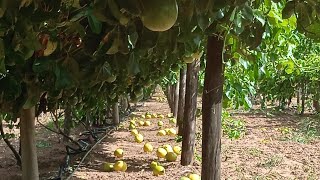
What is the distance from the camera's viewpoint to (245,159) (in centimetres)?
685

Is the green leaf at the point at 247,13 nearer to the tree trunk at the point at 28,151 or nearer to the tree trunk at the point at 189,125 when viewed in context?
the tree trunk at the point at 28,151

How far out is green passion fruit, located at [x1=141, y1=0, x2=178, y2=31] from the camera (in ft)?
3.48

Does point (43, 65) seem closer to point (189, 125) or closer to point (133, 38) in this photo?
point (133, 38)

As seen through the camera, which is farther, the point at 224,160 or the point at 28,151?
the point at 224,160

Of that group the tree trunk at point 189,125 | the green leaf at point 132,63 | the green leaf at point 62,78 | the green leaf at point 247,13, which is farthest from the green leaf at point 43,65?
the tree trunk at point 189,125

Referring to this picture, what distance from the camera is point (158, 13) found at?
1.06 metres

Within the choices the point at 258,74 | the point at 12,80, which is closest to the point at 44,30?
the point at 12,80

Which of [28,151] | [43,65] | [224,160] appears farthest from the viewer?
[224,160]

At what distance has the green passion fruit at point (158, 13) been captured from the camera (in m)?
1.06

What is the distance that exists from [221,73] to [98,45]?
3.38 feet

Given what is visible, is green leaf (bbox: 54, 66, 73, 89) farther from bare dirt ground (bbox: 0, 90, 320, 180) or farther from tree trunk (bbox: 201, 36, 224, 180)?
bare dirt ground (bbox: 0, 90, 320, 180)

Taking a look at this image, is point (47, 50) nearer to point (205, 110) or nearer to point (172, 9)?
point (205, 110)

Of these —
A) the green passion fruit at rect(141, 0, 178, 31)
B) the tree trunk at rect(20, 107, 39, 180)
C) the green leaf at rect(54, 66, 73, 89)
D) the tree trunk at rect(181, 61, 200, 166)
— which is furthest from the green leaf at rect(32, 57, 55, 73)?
the tree trunk at rect(181, 61, 200, 166)

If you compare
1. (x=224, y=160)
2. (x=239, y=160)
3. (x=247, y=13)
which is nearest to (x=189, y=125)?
(x=224, y=160)
